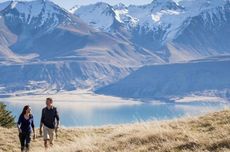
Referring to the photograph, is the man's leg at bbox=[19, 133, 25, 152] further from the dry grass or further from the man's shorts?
the dry grass

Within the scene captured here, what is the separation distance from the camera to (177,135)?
52.6 ft

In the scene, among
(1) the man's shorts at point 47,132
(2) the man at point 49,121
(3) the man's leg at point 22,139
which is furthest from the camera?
(1) the man's shorts at point 47,132

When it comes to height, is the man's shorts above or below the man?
below

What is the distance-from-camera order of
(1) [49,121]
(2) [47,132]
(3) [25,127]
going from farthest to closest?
(2) [47,132] → (1) [49,121] → (3) [25,127]

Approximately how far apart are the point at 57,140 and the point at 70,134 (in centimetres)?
176

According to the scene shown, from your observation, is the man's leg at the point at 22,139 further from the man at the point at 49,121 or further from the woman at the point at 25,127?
the man at the point at 49,121

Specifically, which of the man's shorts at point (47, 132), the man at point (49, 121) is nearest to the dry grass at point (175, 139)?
the man at point (49, 121)

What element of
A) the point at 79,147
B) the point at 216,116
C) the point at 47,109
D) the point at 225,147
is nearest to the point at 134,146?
the point at 79,147

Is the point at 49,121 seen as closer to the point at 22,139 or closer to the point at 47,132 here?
the point at 47,132

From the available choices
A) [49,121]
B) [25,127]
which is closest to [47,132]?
[49,121]

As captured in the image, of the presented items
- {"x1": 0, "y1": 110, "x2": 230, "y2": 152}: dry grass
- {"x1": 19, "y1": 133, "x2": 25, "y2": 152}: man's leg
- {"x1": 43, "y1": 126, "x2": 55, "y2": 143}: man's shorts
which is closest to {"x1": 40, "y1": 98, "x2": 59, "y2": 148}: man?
{"x1": 43, "y1": 126, "x2": 55, "y2": 143}: man's shorts

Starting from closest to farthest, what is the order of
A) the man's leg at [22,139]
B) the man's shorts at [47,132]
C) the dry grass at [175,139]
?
the dry grass at [175,139], the man's leg at [22,139], the man's shorts at [47,132]

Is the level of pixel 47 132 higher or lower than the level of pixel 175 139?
lower

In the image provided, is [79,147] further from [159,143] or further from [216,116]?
[216,116]
